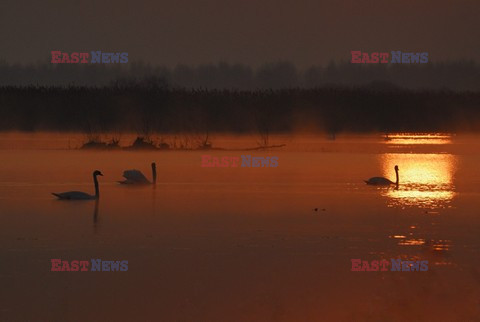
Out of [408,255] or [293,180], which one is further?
[293,180]

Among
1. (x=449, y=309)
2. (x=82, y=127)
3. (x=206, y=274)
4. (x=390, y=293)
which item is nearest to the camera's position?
(x=449, y=309)

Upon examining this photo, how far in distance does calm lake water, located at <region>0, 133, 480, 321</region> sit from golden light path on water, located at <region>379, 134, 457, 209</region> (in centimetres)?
5

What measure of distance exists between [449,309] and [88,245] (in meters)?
3.64

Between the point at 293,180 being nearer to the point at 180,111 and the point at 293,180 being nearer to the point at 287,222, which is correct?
the point at 287,222

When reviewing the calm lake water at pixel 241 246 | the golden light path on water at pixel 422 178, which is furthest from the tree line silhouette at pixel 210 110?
the calm lake water at pixel 241 246

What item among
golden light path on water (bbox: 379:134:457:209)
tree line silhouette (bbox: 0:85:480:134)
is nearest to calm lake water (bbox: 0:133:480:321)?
golden light path on water (bbox: 379:134:457:209)

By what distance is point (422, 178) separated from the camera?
15.3 meters

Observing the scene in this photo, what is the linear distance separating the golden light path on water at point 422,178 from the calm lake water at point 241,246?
54mm

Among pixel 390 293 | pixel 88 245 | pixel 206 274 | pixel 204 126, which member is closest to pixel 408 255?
pixel 390 293

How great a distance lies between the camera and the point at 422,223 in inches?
363

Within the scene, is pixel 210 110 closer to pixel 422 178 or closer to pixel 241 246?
pixel 422 178

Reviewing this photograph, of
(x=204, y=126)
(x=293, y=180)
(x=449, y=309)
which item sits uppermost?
(x=204, y=126)

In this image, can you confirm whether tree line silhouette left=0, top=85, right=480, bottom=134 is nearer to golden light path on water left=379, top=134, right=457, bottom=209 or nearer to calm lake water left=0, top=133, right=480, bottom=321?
golden light path on water left=379, top=134, right=457, bottom=209

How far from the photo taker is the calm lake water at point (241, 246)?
5.54m
